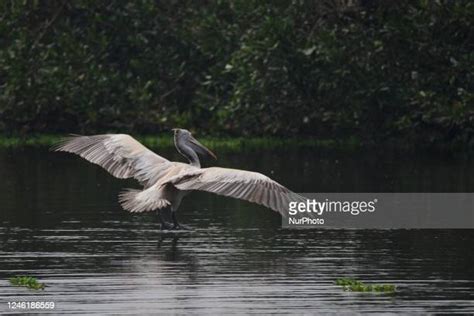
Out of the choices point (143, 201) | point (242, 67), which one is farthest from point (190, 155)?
point (242, 67)

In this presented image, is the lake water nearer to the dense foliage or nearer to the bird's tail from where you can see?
the bird's tail

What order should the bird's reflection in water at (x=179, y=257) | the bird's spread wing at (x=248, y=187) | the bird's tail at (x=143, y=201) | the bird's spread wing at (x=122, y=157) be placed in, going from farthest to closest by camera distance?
the bird's spread wing at (x=122, y=157) → the bird's tail at (x=143, y=201) → the bird's spread wing at (x=248, y=187) → the bird's reflection in water at (x=179, y=257)

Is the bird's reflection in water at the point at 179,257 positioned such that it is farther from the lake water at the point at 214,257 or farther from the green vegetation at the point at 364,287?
the green vegetation at the point at 364,287

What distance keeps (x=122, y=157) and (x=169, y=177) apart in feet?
3.10

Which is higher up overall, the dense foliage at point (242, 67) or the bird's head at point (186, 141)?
the dense foliage at point (242, 67)

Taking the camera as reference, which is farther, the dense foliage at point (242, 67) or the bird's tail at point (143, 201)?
the dense foliage at point (242, 67)

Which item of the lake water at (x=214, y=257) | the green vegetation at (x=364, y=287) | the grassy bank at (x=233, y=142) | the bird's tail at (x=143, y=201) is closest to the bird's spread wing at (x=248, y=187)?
the bird's tail at (x=143, y=201)

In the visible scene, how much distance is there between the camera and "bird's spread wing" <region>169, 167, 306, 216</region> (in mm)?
12688

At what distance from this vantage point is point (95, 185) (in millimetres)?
19812

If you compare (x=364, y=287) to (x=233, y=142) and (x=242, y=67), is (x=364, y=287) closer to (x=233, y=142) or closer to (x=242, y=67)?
(x=242, y=67)

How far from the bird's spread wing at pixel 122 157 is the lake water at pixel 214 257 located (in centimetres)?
57

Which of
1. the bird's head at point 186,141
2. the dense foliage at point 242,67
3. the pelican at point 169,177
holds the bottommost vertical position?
the pelican at point 169,177

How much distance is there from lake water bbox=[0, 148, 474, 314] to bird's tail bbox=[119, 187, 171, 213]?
1.14 feet

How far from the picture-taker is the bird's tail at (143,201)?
45.2 ft
